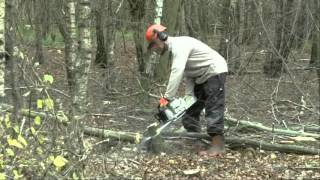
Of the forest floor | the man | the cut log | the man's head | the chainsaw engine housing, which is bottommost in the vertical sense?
the forest floor

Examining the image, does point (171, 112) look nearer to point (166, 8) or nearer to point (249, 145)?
point (249, 145)

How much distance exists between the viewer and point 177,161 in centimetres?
645

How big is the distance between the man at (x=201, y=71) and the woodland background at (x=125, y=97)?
39cm

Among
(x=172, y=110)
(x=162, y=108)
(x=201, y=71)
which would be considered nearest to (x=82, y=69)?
(x=162, y=108)

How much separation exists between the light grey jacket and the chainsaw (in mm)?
141

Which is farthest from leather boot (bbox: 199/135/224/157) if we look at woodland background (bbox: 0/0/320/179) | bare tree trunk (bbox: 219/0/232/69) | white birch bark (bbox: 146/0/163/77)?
bare tree trunk (bbox: 219/0/232/69)

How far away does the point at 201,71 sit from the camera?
670 cm

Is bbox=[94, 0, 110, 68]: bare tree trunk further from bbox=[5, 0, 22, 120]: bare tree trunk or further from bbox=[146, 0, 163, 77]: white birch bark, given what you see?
bbox=[5, 0, 22, 120]: bare tree trunk

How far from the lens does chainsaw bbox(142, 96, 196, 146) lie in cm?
650

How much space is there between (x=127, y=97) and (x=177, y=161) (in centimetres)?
353

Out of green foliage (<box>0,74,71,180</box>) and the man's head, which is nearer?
green foliage (<box>0,74,71,180</box>)

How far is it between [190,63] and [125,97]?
10.6ft

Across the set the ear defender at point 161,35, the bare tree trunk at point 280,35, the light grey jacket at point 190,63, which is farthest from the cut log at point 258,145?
the bare tree trunk at point 280,35

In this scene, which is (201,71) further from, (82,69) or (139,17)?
(139,17)
